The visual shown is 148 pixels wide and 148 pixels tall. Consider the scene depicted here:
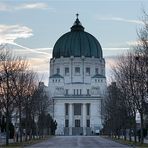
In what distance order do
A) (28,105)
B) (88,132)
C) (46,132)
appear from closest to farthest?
1. (28,105)
2. (46,132)
3. (88,132)

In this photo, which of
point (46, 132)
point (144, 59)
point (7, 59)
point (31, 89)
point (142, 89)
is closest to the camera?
point (144, 59)

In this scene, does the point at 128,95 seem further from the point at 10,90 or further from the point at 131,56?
the point at 10,90

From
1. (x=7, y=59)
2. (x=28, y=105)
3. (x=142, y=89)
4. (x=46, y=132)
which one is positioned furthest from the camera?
(x=46, y=132)

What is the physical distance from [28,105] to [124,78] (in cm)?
1328

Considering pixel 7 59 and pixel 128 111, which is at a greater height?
pixel 7 59

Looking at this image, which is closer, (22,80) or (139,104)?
(139,104)

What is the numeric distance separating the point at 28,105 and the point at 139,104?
57.3 feet

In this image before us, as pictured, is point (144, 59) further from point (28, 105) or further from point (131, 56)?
point (28, 105)

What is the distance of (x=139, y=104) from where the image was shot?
57.8m

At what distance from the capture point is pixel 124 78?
64.9m

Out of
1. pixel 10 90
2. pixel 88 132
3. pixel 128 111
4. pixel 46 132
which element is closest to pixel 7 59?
pixel 10 90

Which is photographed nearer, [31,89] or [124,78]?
[124,78]

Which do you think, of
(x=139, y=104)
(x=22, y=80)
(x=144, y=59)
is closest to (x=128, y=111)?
(x=139, y=104)

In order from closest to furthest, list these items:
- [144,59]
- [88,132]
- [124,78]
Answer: [144,59] < [124,78] < [88,132]
